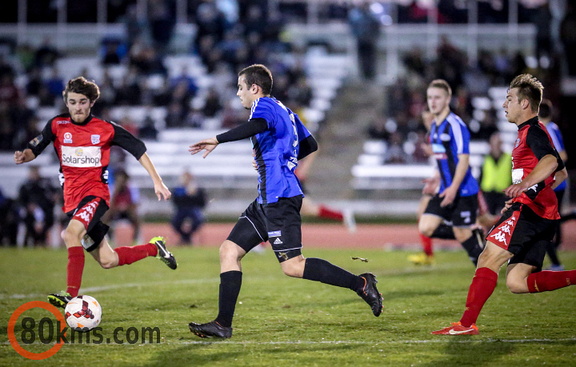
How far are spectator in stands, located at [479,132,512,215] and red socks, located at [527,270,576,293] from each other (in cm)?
702

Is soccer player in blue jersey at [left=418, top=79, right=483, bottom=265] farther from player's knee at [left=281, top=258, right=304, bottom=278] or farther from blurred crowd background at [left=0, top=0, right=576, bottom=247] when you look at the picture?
blurred crowd background at [left=0, top=0, right=576, bottom=247]

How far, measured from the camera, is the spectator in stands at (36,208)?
16.6 meters

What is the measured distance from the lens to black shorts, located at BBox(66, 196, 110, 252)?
25.1ft

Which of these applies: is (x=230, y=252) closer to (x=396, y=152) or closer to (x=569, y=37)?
(x=396, y=152)

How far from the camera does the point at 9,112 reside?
2319 centimetres

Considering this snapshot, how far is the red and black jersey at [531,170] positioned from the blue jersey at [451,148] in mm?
2696

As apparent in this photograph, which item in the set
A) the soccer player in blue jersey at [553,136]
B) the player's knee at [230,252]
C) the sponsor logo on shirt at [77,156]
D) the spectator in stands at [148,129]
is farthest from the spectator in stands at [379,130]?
the player's knee at [230,252]

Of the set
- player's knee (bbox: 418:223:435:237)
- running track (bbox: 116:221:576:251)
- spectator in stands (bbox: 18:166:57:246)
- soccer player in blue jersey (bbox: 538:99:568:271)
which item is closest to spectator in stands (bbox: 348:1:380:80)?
running track (bbox: 116:221:576:251)

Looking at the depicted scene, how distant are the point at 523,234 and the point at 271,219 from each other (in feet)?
6.80

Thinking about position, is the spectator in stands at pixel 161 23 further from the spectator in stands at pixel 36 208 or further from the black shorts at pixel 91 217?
the black shorts at pixel 91 217

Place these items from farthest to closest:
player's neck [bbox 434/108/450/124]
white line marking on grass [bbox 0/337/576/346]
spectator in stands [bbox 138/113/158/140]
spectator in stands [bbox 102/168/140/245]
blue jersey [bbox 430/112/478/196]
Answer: spectator in stands [bbox 138/113/158/140] < spectator in stands [bbox 102/168/140/245] < player's neck [bbox 434/108/450/124] < blue jersey [bbox 430/112/478/196] < white line marking on grass [bbox 0/337/576/346]

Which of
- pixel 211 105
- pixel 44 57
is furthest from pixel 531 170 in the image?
pixel 44 57

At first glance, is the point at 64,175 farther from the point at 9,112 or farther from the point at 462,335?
the point at 9,112
